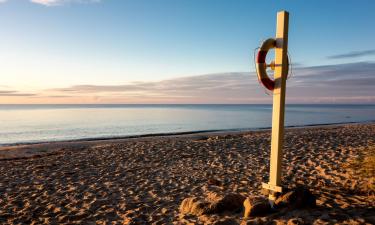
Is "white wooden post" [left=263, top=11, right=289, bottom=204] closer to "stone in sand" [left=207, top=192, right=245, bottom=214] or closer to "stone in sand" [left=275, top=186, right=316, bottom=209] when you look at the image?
"stone in sand" [left=275, top=186, right=316, bottom=209]

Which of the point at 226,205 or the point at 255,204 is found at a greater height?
the point at 255,204

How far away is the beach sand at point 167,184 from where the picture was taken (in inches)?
202

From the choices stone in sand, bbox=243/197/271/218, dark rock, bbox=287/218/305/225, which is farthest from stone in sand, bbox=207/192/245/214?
dark rock, bbox=287/218/305/225

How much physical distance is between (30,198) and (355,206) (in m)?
6.89

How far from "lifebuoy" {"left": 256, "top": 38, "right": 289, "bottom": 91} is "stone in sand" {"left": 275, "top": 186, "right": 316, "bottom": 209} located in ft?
5.86

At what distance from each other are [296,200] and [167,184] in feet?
12.2

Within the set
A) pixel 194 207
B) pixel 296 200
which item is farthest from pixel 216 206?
pixel 296 200

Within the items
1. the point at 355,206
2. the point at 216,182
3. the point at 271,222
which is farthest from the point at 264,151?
the point at 271,222

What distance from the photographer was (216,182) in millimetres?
7574

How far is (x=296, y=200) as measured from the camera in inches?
192

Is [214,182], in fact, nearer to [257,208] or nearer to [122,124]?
[257,208]

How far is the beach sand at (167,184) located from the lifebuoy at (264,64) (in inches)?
82.8

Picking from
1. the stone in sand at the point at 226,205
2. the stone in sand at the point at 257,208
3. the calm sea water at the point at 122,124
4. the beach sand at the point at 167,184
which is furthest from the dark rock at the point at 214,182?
the calm sea water at the point at 122,124

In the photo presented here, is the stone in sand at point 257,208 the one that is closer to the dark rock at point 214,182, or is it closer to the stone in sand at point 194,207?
the stone in sand at point 194,207
